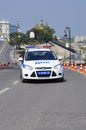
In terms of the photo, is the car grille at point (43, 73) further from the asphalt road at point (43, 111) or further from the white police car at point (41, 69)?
the asphalt road at point (43, 111)

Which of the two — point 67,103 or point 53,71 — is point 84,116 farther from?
point 53,71

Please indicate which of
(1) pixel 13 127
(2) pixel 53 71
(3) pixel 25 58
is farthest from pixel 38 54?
(1) pixel 13 127

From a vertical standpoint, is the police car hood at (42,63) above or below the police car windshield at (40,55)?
below

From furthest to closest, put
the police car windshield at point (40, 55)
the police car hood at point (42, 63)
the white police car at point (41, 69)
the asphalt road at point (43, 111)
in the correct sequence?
the police car windshield at point (40, 55) → the police car hood at point (42, 63) → the white police car at point (41, 69) → the asphalt road at point (43, 111)

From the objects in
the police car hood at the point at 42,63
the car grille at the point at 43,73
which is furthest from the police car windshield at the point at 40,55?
the car grille at the point at 43,73

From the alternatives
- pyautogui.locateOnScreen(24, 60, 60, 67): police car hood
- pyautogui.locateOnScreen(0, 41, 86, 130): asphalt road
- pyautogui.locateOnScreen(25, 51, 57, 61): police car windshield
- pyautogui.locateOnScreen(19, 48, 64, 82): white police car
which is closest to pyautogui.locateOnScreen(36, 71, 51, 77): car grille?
pyautogui.locateOnScreen(19, 48, 64, 82): white police car

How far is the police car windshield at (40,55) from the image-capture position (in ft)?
75.1

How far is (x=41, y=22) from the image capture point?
611ft

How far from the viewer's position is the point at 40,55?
23.2m

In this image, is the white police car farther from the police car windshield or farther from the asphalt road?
the asphalt road

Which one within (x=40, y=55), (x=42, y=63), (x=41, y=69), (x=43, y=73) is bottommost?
(x=43, y=73)

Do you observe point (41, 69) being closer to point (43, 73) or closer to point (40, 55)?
point (43, 73)

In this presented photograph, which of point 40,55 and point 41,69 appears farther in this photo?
point 40,55

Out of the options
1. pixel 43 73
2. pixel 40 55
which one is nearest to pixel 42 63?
pixel 43 73
